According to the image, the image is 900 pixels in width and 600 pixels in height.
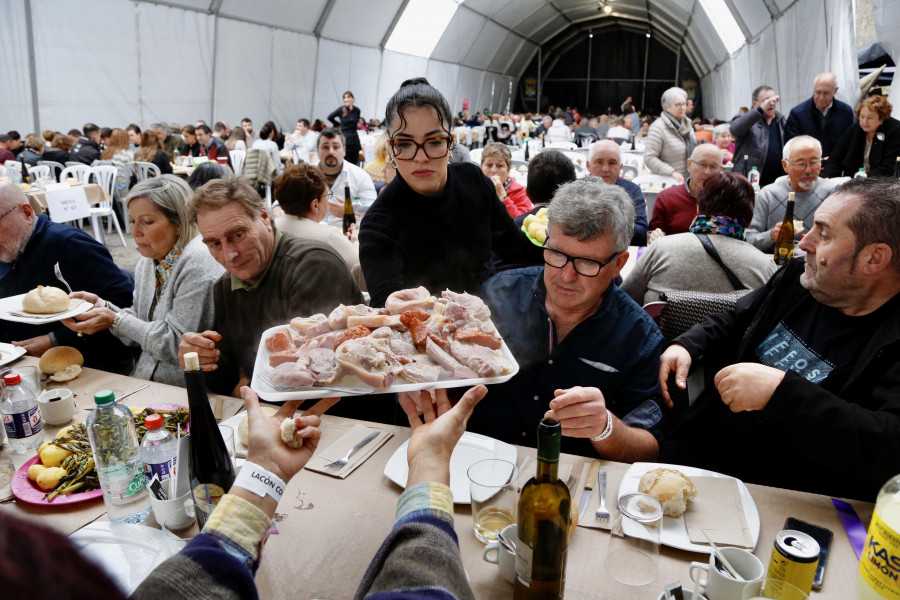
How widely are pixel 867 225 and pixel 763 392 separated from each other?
618 millimetres

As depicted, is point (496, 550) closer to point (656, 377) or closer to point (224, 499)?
point (224, 499)

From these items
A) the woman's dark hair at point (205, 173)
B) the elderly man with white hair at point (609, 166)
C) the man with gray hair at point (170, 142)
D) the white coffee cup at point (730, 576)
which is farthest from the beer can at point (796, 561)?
the man with gray hair at point (170, 142)

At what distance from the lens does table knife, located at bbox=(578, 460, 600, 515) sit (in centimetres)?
141

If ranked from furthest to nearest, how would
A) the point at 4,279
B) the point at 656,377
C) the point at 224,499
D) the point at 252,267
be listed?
the point at 4,279
the point at 252,267
the point at 656,377
the point at 224,499

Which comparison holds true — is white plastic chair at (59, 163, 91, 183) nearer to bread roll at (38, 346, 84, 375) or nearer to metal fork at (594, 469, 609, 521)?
bread roll at (38, 346, 84, 375)

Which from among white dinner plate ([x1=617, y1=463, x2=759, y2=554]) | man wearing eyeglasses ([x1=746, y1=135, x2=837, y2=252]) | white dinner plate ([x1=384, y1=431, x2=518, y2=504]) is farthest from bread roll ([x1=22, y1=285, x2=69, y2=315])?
man wearing eyeglasses ([x1=746, y1=135, x2=837, y2=252])

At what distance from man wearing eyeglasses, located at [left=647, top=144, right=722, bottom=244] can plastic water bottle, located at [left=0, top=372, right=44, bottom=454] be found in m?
3.79

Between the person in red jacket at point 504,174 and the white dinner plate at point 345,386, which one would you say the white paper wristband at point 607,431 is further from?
the person in red jacket at point 504,174

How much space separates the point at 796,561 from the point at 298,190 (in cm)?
312

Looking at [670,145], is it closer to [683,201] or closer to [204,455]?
[683,201]

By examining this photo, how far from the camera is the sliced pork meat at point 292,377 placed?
1369 millimetres

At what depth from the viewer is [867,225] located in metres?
1.67

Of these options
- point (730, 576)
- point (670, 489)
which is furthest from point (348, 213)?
point (730, 576)

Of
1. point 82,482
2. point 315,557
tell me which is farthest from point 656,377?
point 82,482
